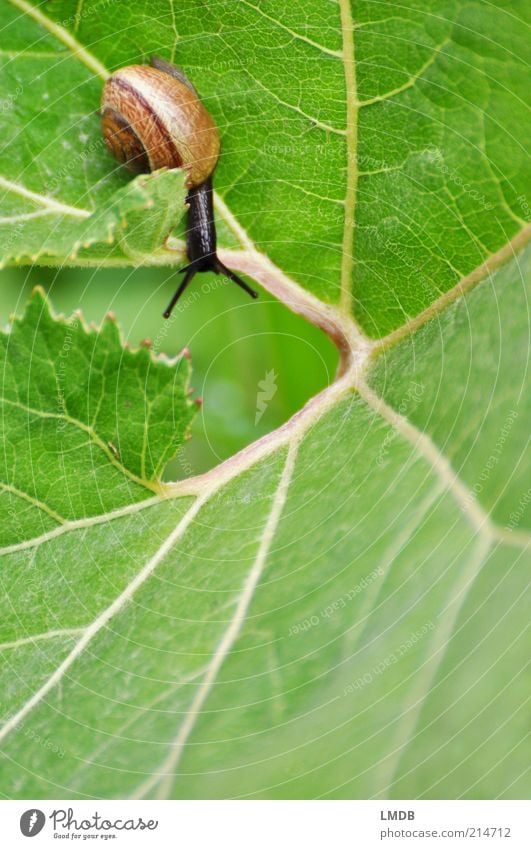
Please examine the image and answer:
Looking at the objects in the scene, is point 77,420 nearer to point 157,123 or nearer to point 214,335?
point 214,335

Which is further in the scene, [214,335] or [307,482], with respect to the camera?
[214,335]

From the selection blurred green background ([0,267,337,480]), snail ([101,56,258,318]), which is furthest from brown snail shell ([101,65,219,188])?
blurred green background ([0,267,337,480])

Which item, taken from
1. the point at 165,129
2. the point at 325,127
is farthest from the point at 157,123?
the point at 325,127

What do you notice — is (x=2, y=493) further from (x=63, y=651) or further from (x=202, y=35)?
(x=202, y=35)

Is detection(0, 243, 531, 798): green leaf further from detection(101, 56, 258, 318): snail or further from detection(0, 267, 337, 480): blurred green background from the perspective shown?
detection(101, 56, 258, 318): snail

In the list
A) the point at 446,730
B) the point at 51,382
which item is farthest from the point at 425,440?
the point at 51,382

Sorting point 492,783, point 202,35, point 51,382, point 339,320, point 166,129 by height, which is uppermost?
point 202,35

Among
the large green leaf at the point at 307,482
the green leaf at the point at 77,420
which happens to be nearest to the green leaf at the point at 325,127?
the large green leaf at the point at 307,482
